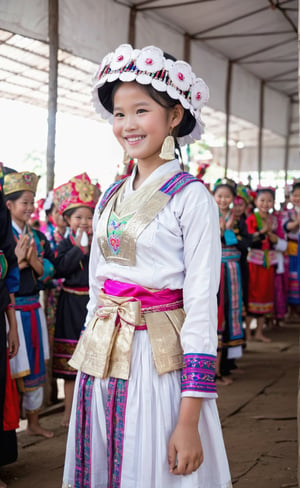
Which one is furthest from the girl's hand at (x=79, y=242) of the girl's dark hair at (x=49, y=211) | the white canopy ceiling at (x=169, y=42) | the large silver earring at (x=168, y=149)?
the large silver earring at (x=168, y=149)

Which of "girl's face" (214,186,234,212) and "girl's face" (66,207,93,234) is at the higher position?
"girl's face" (214,186,234,212)

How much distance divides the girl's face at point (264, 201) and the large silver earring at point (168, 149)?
196 inches

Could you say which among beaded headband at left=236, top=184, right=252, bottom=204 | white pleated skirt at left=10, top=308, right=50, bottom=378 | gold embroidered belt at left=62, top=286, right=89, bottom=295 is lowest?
white pleated skirt at left=10, top=308, right=50, bottom=378

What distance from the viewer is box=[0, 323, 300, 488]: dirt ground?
310cm

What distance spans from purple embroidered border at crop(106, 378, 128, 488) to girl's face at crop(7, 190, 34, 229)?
90.4 inches

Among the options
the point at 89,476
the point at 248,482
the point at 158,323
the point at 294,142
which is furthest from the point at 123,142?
the point at 294,142

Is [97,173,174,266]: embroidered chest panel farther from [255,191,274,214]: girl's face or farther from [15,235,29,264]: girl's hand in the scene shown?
[255,191,274,214]: girl's face

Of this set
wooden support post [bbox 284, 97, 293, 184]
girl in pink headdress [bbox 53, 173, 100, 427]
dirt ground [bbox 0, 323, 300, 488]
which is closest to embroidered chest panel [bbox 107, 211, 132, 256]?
dirt ground [bbox 0, 323, 300, 488]

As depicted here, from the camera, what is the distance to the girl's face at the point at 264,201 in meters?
6.42

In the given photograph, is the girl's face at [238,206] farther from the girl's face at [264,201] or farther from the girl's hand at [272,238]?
the girl's hand at [272,238]

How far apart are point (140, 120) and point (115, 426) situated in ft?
2.54

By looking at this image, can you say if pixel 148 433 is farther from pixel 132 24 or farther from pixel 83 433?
pixel 132 24

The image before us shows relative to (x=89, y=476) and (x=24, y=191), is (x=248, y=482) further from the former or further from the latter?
(x=24, y=191)

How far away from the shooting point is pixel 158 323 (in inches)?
59.0
